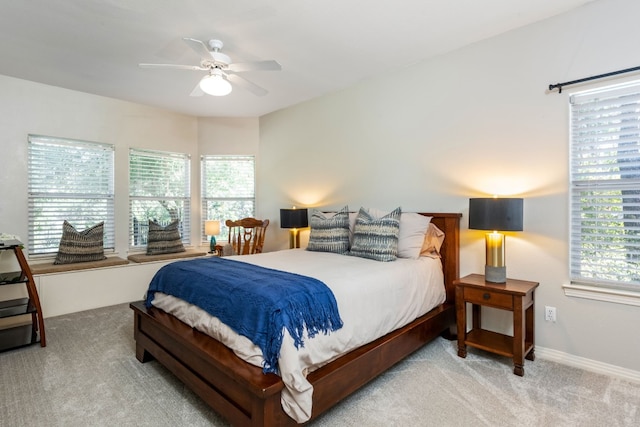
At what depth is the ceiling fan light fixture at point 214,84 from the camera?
99.4 inches

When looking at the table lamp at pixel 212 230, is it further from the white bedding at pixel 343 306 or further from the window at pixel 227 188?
the white bedding at pixel 343 306

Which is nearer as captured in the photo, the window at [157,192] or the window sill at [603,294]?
the window sill at [603,294]

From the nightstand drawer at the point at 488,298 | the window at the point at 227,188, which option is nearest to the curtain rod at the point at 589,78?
the nightstand drawer at the point at 488,298

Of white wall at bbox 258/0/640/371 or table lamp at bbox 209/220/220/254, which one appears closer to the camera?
white wall at bbox 258/0/640/371

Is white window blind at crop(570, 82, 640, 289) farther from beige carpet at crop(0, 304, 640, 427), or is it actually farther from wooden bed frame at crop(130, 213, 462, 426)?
wooden bed frame at crop(130, 213, 462, 426)

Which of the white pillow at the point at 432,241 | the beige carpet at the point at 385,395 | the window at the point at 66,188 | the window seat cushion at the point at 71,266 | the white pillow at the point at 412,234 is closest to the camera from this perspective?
the beige carpet at the point at 385,395

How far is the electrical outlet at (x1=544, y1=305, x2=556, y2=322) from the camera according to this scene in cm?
254

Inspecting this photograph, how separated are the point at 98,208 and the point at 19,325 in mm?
1560

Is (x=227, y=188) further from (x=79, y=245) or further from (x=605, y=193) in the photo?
(x=605, y=193)

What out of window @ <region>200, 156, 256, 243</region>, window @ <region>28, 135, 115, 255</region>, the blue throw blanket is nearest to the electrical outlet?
the blue throw blanket

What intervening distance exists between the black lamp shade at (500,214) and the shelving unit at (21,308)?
3.75m

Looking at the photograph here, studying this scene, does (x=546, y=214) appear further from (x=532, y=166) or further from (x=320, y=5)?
(x=320, y=5)

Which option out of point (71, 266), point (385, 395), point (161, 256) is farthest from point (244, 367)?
point (161, 256)

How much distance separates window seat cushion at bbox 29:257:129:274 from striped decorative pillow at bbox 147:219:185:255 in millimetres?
446
